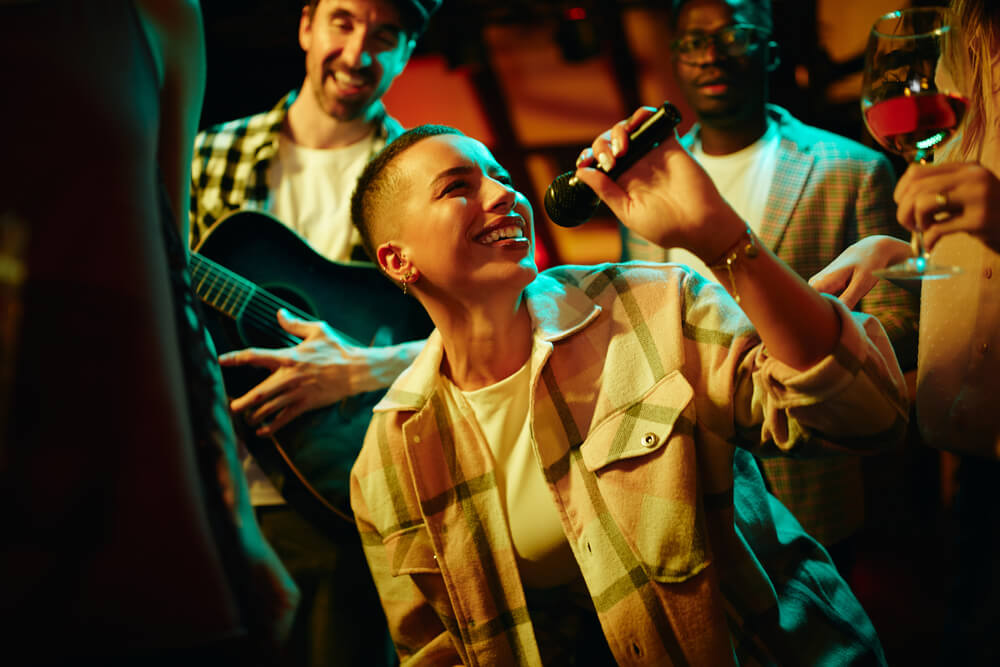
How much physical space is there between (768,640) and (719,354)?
514 mm

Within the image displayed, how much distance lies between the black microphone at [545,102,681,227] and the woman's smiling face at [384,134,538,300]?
9.6 inches

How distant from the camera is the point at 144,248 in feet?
2.47

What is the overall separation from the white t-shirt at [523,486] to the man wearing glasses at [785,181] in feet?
2.19

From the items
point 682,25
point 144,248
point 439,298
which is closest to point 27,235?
point 144,248

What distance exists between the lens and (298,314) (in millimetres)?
1979

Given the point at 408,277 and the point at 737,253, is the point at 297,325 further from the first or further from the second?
the point at 737,253

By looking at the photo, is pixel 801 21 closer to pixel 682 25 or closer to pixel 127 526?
pixel 682 25

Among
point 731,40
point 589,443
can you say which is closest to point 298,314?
point 589,443

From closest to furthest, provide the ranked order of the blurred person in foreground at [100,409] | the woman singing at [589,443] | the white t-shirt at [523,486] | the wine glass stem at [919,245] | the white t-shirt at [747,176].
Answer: the blurred person in foreground at [100,409] → the wine glass stem at [919,245] → the woman singing at [589,443] → the white t-shirt at [523,486] → the white t-shirt at [747,176]

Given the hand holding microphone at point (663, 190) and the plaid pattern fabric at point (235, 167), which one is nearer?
the hand holding microphone at point (663, 190)

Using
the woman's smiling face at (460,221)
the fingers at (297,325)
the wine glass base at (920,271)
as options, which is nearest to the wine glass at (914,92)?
the wine glass base at (920,271)

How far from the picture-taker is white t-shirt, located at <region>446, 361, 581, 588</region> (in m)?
1.40

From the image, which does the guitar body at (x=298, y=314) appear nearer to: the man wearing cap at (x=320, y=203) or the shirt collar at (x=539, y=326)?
the man wearing cap at (x=320, y=203)

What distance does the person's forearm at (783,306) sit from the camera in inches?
38.8
